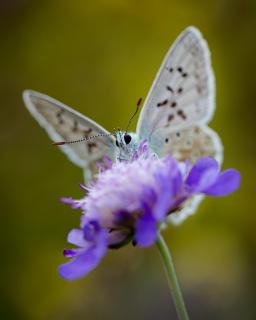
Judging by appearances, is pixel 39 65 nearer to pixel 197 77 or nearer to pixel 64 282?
pixel 64 282

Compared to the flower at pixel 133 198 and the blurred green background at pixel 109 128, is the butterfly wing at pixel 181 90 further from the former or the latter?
the blurred green background at pixel 109 128

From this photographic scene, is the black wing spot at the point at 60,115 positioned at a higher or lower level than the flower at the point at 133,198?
higher

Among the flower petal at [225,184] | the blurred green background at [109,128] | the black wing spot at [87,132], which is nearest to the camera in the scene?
the flower petal at [225,184]

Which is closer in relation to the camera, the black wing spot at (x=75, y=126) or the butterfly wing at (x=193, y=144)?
the black wing spot at (x=75, y=126)

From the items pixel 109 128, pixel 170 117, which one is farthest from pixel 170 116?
pixel 109 128

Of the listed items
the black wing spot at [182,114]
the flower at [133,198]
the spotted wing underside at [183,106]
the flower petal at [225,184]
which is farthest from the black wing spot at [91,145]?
the flower petal at [225,184]

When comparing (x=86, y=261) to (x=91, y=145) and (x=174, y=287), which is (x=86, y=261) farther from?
(x=91, y=145)
